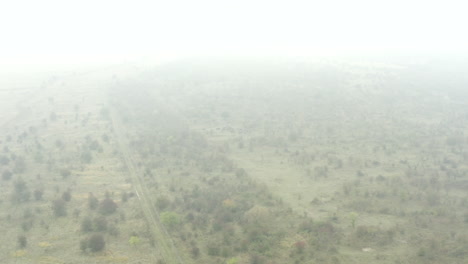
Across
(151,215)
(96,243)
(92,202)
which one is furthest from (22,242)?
(151,215)

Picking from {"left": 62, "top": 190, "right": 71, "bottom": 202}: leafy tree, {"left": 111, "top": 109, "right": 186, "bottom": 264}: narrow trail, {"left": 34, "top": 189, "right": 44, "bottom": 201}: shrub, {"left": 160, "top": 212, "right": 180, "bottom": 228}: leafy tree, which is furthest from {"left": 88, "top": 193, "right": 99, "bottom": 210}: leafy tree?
{"left": 160, "top": 212, "right": 180, "bottom": 228}: leafy tree

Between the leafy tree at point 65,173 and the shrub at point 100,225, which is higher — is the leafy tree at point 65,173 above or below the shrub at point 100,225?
above

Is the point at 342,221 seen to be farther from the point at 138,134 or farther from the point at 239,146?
the point at 138,134

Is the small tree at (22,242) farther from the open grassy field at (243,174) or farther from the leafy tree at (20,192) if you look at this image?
the leafy tree at (20,192)

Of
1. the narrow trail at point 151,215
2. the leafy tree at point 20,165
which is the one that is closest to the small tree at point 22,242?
the narrow trail at point 151,215

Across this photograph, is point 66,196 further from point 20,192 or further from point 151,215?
point 151,215

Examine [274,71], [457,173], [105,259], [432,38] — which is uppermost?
[432,38]

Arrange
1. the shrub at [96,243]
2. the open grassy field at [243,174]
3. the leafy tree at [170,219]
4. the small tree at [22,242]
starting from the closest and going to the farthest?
the shrub at [96,243] → the open grassy field at [243,174] → the small tree at [22,242] → the leafy tree at [170,219]

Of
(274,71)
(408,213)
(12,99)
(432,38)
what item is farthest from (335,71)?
(432,38)

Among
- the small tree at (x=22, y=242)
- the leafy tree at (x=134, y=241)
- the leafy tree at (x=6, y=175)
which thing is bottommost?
the small tree at (x=22, y=242)
